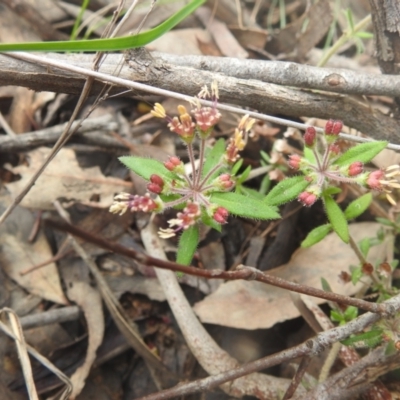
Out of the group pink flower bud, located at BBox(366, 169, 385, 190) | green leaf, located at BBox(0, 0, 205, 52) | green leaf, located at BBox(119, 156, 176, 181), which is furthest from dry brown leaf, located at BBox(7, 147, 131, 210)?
pink flower bud, located at BBox(366, 169, 385, 190)

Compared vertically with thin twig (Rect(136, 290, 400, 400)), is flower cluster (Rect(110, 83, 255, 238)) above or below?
above

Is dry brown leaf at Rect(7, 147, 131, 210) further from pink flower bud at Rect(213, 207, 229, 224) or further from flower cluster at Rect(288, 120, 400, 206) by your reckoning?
flower cluster at Rect(288, 120, 400, 206)

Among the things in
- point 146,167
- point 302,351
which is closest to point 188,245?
point 146,167

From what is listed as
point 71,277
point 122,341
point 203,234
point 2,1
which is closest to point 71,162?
point 71,277

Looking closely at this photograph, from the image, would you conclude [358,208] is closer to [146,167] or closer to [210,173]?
[210,173]

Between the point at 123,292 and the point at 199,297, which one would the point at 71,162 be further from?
the point at 199,297

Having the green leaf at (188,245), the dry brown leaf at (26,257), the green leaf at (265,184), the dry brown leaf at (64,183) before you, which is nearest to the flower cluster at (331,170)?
the green leaf at (188,245)

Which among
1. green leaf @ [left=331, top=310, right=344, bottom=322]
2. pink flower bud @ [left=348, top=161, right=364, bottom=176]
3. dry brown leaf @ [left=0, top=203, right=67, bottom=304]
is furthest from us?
dry brown leaf @ [left=0, top=203, right=67, bottom=304]
